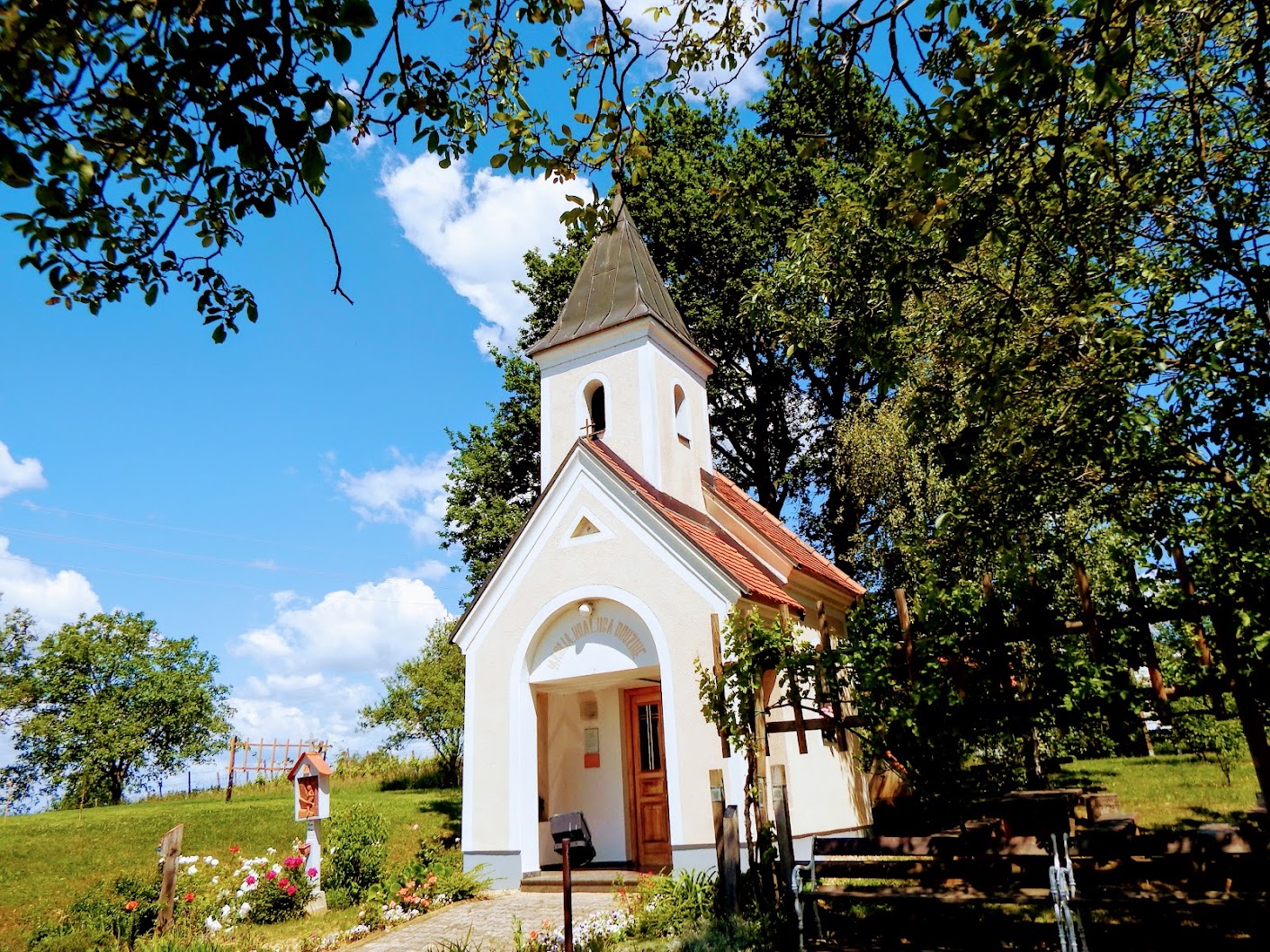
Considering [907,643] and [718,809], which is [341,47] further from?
[718,809]

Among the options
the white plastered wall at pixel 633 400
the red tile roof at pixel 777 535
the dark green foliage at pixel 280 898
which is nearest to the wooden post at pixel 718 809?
the dark green foliage at pixel 280 898

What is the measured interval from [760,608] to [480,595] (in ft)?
16.2

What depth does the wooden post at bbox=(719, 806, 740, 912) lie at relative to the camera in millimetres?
8609

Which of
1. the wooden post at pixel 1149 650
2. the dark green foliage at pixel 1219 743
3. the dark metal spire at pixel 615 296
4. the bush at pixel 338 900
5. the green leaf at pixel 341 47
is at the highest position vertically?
the dark metal spire at pixel 615 296

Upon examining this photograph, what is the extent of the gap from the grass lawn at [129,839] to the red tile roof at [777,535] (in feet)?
29.6

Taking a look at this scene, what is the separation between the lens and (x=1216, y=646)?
679 cm

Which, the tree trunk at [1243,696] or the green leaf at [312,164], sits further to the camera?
the tree trunk at [1243,696]

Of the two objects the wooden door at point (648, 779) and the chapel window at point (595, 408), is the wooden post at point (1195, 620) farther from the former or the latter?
the chapel window at point (595, 408)

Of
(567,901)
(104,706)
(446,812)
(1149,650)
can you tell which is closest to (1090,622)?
(1149,650)

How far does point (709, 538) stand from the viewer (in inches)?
563

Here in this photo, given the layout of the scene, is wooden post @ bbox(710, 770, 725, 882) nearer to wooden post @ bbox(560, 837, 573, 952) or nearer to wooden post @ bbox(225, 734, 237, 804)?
wooden post @ bbox(560, 837, 573, 952)

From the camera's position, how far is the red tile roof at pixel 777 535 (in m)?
16.3

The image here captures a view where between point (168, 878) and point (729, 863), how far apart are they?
7496 millimetres

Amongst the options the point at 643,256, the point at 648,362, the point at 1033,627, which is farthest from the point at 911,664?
the point at 643,256
